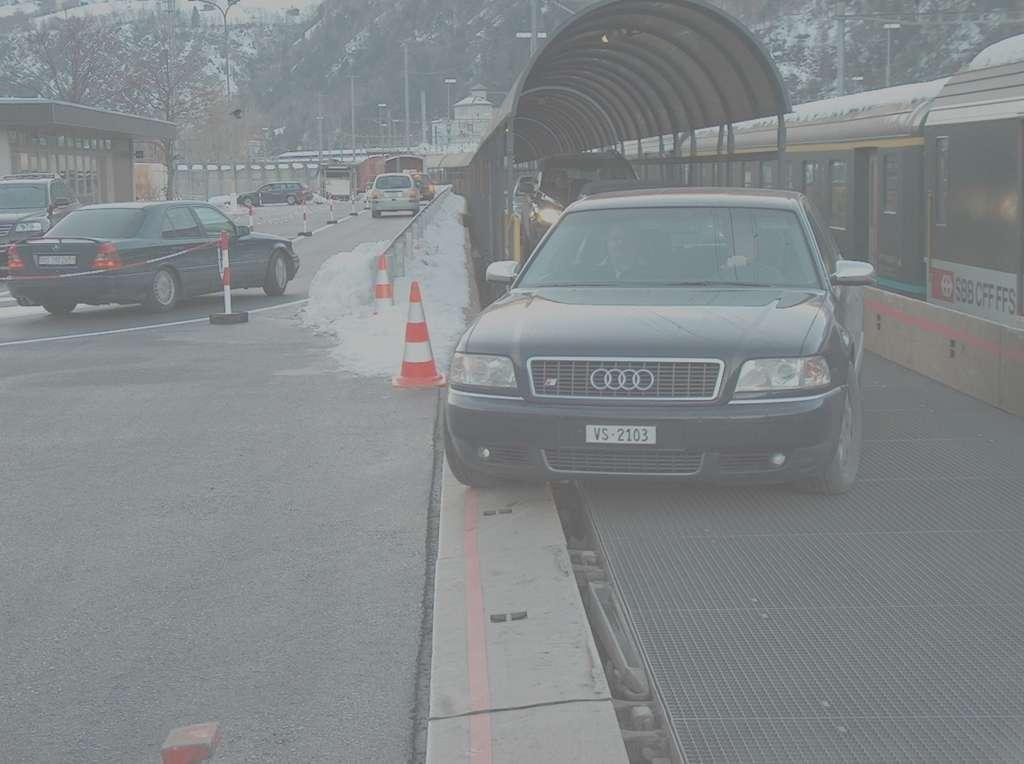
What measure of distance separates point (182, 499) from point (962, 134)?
9652 mm

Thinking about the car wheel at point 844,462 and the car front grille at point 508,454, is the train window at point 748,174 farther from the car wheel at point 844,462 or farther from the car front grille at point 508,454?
the car front grille at point 508,454

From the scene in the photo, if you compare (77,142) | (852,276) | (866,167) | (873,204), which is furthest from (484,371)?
(77,142)

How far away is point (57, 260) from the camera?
1775 centimetres

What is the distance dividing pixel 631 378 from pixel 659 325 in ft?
1.20

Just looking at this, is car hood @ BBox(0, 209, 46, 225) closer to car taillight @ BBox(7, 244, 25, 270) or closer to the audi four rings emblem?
car taillight @ BBox(7, 244, 25, 270)

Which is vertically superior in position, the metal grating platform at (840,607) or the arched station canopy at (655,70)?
the arched station canopy at (655,70)

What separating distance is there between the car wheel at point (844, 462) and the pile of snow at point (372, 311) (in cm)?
545

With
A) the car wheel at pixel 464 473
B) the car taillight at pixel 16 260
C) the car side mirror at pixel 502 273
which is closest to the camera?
the car wheel at pixel 464 473

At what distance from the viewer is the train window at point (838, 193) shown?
63.4ft

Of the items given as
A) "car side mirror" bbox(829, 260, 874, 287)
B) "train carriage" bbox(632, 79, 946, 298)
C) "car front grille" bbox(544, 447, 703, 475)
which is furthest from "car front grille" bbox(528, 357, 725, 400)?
"train carriage" bbox(632, 79, 946, 298)

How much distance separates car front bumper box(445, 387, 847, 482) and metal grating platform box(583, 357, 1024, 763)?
0.85 feet

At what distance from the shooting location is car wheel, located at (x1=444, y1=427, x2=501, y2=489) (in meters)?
7.44

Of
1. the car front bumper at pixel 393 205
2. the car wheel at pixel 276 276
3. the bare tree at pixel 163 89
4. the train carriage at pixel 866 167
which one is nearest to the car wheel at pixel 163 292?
the car wheel at pixel 276 276

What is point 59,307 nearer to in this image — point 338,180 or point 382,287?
point 382,287
